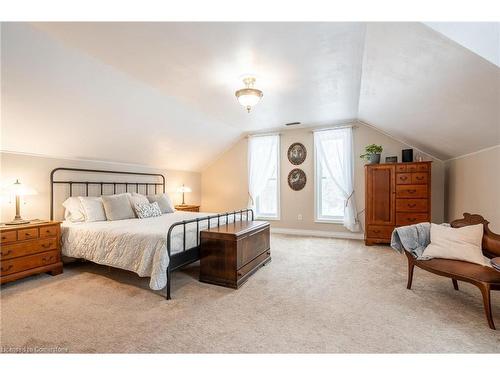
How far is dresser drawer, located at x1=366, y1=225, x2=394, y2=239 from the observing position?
442 cm

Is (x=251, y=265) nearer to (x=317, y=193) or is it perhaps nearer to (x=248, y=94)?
(x=248, y=94)

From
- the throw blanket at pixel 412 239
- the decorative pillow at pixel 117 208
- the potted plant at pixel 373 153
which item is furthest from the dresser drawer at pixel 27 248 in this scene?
the potted plant at pixel 373 153

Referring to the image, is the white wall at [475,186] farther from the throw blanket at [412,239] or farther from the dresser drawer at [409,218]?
the throw blanket at [412,239]

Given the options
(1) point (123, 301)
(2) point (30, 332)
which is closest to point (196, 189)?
(1) point (123, 301)

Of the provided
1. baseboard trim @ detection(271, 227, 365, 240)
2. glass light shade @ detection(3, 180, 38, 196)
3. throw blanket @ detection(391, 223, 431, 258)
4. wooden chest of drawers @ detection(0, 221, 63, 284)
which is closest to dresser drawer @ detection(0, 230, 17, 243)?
wooden chest of drawers @ detection(0, 221, 63, 284)

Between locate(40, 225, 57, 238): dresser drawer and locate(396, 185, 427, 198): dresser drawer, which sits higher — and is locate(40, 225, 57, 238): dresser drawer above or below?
below

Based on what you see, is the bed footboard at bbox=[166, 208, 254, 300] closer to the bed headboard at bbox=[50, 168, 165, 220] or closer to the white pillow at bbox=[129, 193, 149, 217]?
the white pillow at bbox=[129, 193, 149, 217]

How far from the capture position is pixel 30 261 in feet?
9.39

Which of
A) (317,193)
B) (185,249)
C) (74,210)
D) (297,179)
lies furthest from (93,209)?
(317,193)

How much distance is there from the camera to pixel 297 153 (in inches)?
224

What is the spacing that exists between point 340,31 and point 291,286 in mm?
2644

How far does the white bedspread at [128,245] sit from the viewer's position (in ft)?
8.14

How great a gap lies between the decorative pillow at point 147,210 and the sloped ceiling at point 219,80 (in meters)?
1.11
